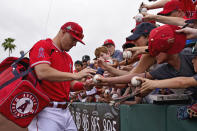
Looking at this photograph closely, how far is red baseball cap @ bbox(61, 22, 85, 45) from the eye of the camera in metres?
3.26

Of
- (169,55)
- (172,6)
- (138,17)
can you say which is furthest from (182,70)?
(172,6)

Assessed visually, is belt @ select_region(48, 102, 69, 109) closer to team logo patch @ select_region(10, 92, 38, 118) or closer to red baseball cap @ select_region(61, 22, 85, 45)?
team logo patch @ select_region(10, 92, 38, 118)

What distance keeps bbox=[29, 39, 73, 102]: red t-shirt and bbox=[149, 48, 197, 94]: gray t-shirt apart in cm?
129

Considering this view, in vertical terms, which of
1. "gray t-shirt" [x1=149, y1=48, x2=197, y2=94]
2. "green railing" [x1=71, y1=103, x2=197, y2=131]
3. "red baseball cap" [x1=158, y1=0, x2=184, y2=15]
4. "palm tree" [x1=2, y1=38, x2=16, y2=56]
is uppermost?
"palm tree" [x1=2, y1=38, x2=16, y2=56]

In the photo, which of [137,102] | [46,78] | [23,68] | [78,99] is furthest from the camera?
[78,99]

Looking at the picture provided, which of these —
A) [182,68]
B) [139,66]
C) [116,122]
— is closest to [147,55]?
[139,66]

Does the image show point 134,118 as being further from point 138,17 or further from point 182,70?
point 138,17

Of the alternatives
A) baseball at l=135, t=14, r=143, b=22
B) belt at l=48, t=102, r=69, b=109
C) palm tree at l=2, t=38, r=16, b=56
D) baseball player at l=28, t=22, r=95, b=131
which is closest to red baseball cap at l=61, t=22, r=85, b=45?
baseball player at l=28, t=22, r=95, b=131

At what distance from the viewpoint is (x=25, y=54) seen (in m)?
3.06

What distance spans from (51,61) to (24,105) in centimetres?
68

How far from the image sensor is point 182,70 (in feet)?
8.40

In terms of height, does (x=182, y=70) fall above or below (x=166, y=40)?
below

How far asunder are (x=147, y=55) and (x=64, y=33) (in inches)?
48.6

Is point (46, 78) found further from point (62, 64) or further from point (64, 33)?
point (64, 33)
